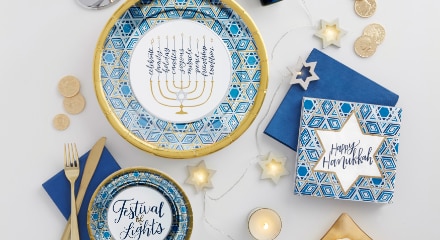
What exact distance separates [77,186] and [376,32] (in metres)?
0.67

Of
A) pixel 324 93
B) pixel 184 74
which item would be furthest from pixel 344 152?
pixel 184 74

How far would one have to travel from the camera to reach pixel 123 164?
1159 millimetres

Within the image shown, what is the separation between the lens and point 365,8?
45.4 inches

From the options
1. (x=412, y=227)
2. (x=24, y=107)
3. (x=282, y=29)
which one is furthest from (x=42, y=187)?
(x=412, y=227)

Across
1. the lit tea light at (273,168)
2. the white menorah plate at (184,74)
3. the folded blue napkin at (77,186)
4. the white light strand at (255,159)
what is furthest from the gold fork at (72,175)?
the lit tea light at (273,168)

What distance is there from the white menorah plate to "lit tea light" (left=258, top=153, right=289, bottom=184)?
0.11 metres

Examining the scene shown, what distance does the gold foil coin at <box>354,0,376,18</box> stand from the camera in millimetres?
1153

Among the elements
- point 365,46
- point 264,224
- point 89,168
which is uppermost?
point 365,46

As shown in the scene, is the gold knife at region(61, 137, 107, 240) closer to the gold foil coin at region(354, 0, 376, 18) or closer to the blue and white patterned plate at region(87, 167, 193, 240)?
the blue and white patterned plate at region(87, 167, 193, 240)

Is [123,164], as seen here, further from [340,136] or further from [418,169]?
[418,169]

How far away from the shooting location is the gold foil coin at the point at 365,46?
1.15m

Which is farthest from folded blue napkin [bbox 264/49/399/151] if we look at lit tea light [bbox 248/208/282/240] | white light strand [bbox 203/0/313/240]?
lit tea light [bbox 248/208/282/240]

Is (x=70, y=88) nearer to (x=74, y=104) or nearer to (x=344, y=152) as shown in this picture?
(x=74, y=104)

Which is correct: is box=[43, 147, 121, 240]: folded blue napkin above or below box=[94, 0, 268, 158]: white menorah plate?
below
